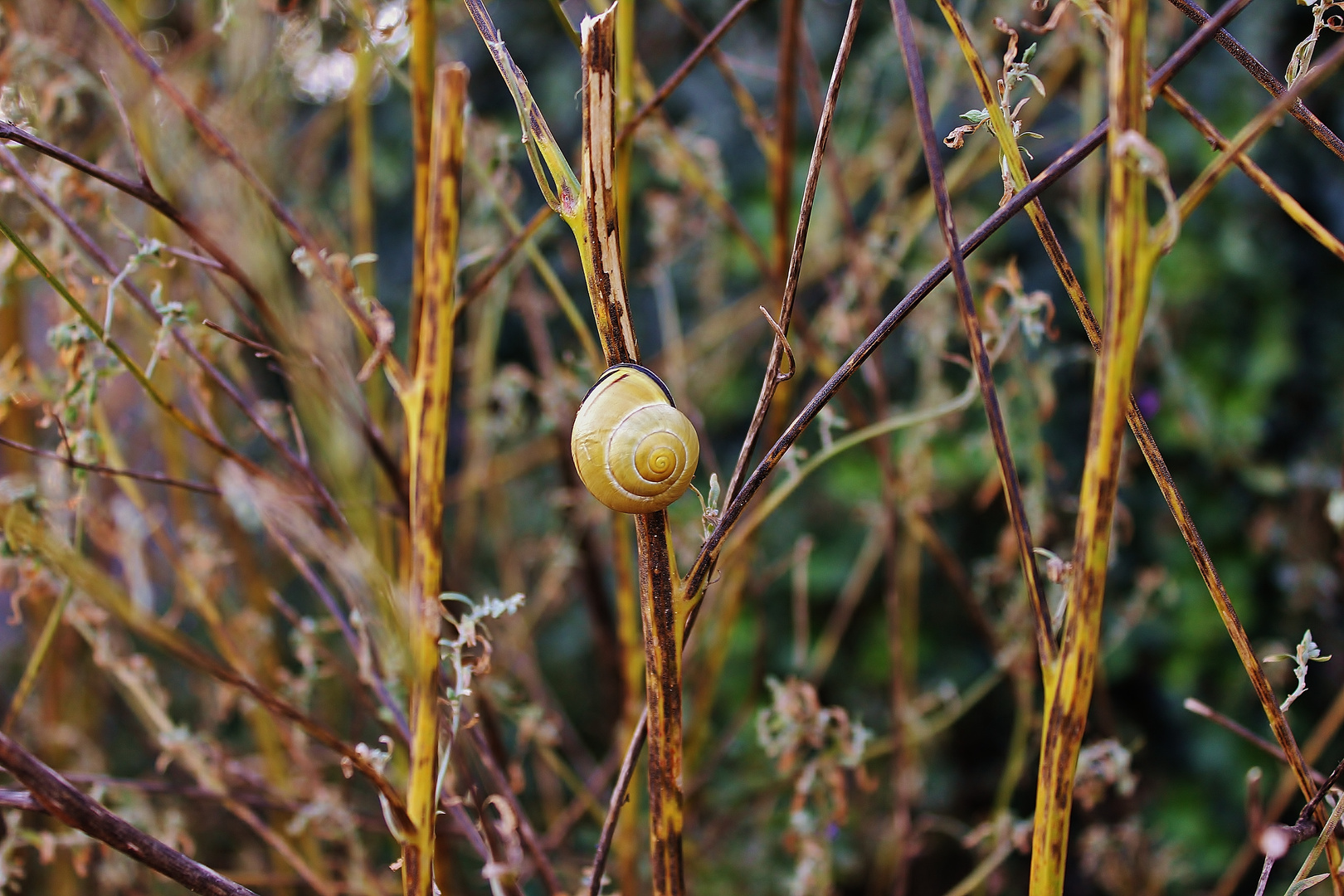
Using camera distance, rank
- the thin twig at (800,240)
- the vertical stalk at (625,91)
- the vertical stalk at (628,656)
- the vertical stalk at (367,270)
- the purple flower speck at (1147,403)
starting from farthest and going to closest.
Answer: the purple flower speck at (1147,403), the vertical stalk at (367,270), the vertical stalk at (628,656), the vertical stalk at (625,91), the thin twig at (800,240)

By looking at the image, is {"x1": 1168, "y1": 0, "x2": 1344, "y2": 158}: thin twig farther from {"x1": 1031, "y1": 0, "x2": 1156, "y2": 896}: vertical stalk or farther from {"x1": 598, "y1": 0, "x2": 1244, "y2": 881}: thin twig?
{"x1": 1031, "y1": 0, "x2": 1156, "y2": 896}: vertical stalk

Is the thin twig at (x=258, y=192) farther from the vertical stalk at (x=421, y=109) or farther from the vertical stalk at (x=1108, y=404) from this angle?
the vertical stalk at (x=1108, y=404)

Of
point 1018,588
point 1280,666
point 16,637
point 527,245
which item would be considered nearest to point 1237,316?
point 1280,666

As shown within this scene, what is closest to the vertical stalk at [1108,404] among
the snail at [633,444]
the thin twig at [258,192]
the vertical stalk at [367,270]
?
the snail at [633,444]

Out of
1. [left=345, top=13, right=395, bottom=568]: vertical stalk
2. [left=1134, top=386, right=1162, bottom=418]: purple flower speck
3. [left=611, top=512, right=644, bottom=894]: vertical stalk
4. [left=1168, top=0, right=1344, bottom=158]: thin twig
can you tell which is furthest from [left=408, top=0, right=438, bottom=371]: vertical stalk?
→ [left=1134, top=386, right=1162, bottom=418]: purple flower speck

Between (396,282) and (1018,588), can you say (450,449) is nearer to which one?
(396,282)

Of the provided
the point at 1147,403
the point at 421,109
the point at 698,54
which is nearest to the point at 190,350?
the point at 421,109
